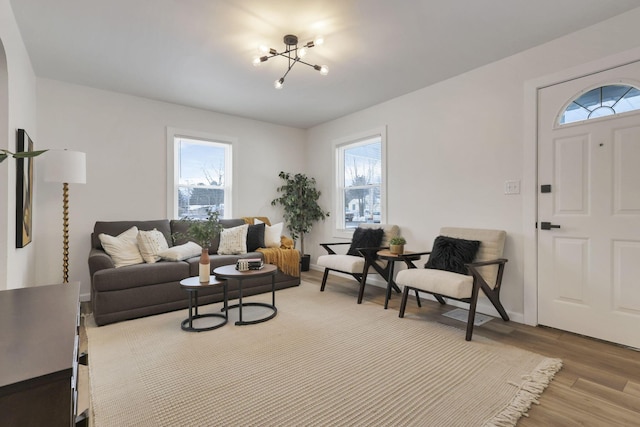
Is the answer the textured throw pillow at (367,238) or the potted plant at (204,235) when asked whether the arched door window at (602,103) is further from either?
the potted plant at (204,235)

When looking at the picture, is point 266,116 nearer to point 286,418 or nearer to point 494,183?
point 494,183

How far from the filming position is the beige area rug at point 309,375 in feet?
5.35

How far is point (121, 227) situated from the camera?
372cm

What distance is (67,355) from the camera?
75cm

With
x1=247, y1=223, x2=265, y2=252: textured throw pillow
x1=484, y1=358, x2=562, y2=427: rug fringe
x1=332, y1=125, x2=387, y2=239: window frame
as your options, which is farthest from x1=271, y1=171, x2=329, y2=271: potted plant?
x1=484, y1=358, x2=562, y2=427: rug fringe

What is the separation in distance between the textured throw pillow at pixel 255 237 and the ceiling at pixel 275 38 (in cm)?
185

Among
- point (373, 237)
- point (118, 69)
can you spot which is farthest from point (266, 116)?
point (373, 237)

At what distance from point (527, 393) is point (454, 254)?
142 centimetres

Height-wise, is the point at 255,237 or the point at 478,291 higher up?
the point at 255,237

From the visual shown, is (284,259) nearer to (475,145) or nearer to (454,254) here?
(454,254)

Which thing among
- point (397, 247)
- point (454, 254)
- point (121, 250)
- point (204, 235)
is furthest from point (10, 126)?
point (454, 254)

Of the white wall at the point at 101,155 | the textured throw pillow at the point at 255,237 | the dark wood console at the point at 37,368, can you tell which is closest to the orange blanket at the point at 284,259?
the textured throw pillow at the point at 255,237

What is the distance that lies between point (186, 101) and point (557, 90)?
423 centimetres

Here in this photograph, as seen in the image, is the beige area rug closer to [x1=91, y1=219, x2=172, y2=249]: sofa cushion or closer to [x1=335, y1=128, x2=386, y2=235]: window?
[x1=91, y1=219, x2=172, y2=249]: sofa cushion
